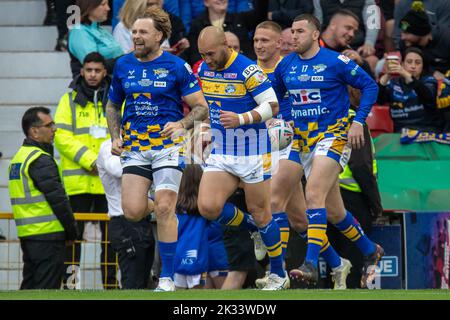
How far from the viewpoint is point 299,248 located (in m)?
15.0

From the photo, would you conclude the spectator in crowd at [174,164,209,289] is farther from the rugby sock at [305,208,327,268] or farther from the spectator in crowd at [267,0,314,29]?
the spectator in crowd at [267,0,314,29]

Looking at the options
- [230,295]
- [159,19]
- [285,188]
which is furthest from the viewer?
[285,188]

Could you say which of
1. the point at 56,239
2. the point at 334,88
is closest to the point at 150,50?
the point at 334,88

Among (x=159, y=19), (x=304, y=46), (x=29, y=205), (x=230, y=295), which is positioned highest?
(x=159, y=19)

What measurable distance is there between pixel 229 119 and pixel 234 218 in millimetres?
1797

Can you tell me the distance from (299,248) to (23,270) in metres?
3.12

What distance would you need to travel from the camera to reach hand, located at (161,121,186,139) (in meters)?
12.2

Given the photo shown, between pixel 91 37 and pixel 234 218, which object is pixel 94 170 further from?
pixel 234 218

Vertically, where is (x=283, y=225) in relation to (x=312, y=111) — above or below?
below

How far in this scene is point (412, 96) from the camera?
1628 centimetres

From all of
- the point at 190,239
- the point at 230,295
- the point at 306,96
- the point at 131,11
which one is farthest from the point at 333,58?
the point at 131,11

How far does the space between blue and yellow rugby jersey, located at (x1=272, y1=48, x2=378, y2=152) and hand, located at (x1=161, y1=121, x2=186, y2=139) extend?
56.9 inches

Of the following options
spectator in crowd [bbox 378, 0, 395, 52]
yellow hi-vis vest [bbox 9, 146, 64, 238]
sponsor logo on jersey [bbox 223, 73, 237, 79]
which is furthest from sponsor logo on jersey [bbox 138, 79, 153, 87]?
spectator in crowd [bbox 378, 0, 395, 52]

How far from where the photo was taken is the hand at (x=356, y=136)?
12.7 m
